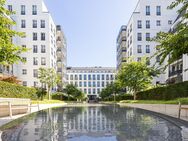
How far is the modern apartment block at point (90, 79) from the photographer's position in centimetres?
15238

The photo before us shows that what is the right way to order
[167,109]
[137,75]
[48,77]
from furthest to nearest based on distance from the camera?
[48,77], [137,75], [167,109]

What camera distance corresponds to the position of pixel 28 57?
68250mm

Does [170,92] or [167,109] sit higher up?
[170,92]

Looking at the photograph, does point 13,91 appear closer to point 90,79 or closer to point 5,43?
point 5,43

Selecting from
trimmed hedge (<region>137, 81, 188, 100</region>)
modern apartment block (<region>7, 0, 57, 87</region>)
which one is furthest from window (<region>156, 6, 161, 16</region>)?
trimmed hedge (<region>137, 81, 188, 100</region>)

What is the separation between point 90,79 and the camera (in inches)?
6068

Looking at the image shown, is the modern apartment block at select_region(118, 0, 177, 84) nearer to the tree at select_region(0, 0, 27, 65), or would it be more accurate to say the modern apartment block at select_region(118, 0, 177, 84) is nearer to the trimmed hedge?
the trimmed hedge

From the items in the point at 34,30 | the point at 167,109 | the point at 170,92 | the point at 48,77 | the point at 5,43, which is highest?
the point at 34,30

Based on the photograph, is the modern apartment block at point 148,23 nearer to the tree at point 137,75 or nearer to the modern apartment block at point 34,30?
the modern apartment block at point 34,30

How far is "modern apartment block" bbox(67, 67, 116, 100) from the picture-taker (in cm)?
15238

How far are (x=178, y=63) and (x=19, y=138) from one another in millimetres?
50949

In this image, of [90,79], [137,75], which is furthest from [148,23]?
[90,79]

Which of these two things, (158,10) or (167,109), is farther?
(158,10)

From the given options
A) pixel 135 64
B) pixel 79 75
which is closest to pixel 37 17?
pixel 135 64
